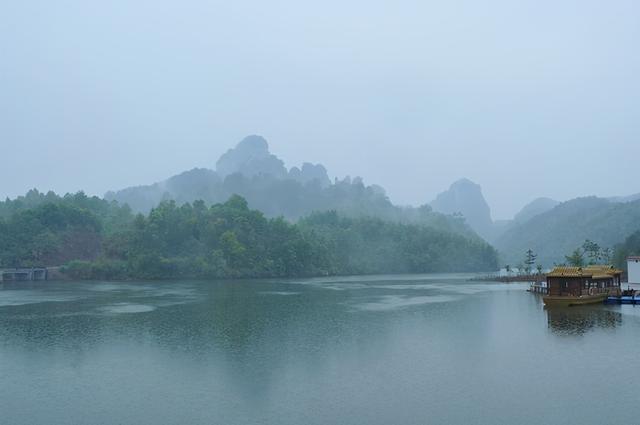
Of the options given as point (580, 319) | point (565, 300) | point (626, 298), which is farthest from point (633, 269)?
point (580, 319)

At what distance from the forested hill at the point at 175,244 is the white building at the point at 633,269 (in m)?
77.7

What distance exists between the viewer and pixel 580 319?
149 ft

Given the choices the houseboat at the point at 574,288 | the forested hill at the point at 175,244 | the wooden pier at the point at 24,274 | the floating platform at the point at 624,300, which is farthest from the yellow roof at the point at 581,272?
the wooden pier at the point at 24,274

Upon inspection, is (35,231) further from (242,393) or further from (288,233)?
(242,393)

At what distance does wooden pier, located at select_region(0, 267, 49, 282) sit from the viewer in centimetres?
10757

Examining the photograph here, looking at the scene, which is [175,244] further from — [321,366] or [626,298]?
[321,366]

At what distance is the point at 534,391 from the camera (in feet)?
78.5

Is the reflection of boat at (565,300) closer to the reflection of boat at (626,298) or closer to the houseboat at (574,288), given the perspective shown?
the houseboat at (574,288)

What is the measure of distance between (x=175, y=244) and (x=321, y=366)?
10010 centimetres

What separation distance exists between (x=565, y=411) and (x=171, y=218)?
112 meters

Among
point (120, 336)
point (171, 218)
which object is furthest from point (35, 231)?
point (120, 336)

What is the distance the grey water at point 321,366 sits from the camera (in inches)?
850

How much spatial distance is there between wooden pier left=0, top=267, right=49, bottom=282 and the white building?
106 meters

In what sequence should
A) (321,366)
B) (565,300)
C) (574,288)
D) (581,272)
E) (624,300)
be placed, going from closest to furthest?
1. (321,366)
2. (565,300)
3. (574,288)
4. (624,300)
5. (581,272)
